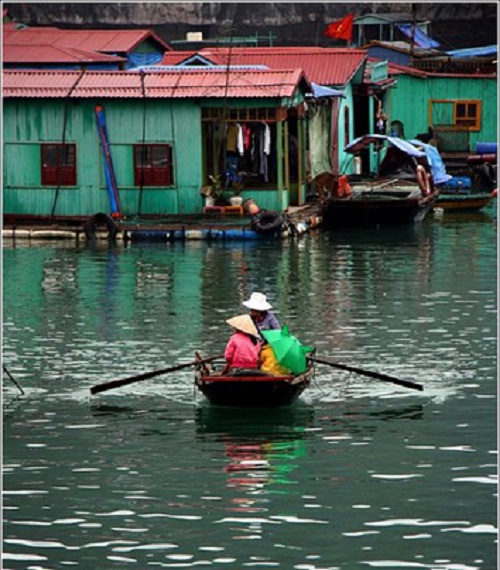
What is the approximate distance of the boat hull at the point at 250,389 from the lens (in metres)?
16.6

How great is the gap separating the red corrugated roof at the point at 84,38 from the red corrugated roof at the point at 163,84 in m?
10.1

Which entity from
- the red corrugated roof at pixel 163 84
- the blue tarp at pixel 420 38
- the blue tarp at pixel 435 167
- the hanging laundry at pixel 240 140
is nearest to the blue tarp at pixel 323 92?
the blue tarp at pixel 435 167

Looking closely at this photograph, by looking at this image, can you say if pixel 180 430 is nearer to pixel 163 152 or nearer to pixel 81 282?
pixel 81 282

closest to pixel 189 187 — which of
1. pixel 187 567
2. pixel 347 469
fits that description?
pixel 347 469

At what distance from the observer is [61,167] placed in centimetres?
3462

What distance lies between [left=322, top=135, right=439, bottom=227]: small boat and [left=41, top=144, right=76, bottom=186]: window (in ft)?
18.6

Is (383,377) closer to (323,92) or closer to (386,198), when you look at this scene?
(386,198)

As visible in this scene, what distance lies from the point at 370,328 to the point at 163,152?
12.7 meters

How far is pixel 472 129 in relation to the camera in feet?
160

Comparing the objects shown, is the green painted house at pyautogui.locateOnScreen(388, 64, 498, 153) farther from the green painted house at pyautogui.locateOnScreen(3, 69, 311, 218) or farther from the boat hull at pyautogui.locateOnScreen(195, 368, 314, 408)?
the boat hull at pyautogui.locateOnScreen(195, 368, 314, 408)

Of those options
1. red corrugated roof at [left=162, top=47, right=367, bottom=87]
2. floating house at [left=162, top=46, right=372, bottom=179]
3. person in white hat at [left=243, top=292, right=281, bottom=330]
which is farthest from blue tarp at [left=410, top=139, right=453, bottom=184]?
person in white hat at [left=243, top=292, right=281, bottom=330]

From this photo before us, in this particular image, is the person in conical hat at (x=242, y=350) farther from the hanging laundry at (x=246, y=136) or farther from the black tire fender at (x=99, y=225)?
the hanging laundry at (x=246, y=136)

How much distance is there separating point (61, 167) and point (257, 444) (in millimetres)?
19646

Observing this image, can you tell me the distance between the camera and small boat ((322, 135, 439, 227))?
35125mm
